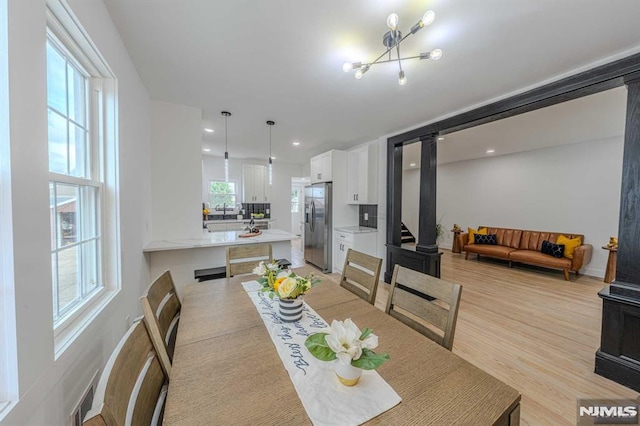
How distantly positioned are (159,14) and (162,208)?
2.06 meters

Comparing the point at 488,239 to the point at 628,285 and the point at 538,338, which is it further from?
the point at 628,285

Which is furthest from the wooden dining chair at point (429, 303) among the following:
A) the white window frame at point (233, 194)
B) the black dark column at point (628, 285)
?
the white window frame at point (233, 194)

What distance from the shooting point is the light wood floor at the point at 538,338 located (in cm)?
170

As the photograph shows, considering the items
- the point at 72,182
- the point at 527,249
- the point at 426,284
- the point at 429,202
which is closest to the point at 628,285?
the point at 426,284

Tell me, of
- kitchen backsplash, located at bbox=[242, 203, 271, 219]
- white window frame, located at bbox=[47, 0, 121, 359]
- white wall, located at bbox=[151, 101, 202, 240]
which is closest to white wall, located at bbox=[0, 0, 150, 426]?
white window frame, located at bbox=[47, 0, 121, 359]

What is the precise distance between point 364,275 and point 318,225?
3272mm

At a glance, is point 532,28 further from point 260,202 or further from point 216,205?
point 216,205

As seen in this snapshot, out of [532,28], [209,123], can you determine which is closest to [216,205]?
[209,123]

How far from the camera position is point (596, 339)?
2.38 metres

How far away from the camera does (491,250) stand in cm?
525

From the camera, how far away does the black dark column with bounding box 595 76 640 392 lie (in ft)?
5.68

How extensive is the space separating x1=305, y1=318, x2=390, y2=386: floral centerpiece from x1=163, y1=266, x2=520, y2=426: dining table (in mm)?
136

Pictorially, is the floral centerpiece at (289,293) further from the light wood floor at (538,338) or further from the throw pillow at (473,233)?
the throw pillow at (473,233)

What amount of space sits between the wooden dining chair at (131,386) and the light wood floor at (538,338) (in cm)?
209
